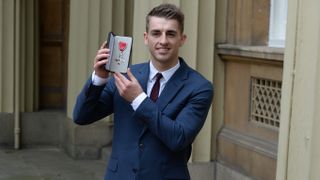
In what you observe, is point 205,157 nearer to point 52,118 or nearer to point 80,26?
point 80,26

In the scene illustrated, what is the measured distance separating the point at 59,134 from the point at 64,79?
92 centimetres

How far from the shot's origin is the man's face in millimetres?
2992

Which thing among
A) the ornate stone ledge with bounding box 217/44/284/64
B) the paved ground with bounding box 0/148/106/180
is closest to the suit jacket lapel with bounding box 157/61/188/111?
the ornate stone ledge with bounding box 217/44/284/64

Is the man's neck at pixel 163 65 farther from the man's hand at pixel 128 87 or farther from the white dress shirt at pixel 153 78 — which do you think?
the man's hand at pixel 128 87

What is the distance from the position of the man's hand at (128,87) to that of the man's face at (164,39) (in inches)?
6.9

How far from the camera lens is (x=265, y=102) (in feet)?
20.2

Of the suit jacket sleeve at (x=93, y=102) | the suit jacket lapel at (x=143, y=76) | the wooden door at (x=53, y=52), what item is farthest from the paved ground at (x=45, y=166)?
the suit jacket lapel at (x=143, y=76)

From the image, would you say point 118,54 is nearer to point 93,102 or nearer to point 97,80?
point 97,80

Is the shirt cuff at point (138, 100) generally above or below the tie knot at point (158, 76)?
below

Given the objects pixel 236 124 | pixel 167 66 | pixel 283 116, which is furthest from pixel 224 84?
pixel 167 66

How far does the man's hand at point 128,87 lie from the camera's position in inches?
115

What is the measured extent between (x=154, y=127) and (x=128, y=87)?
21 cm

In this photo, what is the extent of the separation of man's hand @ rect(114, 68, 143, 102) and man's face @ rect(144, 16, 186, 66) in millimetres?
174

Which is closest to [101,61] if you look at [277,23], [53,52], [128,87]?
[128,87]
